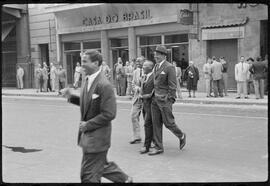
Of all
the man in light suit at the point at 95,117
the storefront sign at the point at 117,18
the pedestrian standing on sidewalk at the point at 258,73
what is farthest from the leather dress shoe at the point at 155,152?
the storefront sign at the point at 117,18

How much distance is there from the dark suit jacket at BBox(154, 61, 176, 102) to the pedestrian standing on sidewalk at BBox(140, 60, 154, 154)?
0.17 meters

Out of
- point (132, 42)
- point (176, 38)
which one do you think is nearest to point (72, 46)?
point (132, 42)

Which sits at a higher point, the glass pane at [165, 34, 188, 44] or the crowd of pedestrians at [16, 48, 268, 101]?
the glass pane at [165, 34, 188, 44]

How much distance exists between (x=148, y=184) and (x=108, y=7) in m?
21.1

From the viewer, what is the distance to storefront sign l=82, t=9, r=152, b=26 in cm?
2414

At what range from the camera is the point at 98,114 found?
181 inches

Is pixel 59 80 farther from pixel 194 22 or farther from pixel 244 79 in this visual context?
pixel 244 79

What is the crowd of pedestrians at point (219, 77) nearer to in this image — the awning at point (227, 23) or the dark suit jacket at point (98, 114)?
the awning at point (227, 23)

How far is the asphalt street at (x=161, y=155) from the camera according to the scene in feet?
20.4

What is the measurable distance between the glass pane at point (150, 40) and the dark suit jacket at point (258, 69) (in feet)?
23.8

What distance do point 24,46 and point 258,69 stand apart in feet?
59.5

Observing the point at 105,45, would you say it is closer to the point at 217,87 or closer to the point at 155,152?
the point at 217,87

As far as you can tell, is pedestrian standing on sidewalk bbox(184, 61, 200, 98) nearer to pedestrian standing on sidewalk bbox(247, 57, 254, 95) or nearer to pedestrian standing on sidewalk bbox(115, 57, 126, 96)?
pedestrian standing on sidewalk bbox(247, 57, 254, 95)

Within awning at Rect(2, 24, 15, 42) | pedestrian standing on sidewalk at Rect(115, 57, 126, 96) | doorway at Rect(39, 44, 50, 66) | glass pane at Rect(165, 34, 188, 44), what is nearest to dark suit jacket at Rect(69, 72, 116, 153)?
pedestrian standing on sidewalk at Rect(115, 57, 126, 96)
